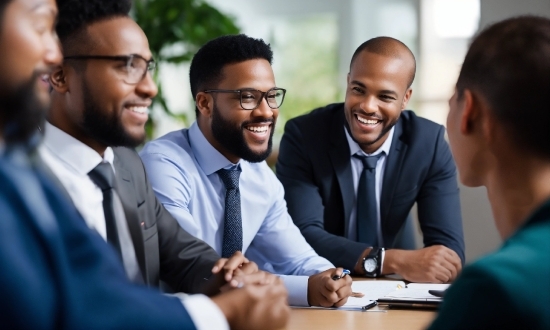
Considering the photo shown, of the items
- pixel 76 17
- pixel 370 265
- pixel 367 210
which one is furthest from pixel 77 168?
pixel 367 210

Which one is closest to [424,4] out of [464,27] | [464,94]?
[464,27]

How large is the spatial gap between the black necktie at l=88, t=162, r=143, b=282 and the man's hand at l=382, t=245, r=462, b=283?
1119mm

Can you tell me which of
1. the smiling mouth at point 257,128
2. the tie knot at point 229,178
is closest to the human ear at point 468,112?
the tie knot at point 229,178

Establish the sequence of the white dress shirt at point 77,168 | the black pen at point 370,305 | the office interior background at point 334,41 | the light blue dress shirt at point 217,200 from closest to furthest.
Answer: the white dress shirt at point 77,168, the black pen at point 370,305, the light blue dress shirt at point 217,200, the office interior background at point 334,41

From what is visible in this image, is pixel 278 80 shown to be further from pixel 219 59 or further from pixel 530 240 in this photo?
pixel 530 240

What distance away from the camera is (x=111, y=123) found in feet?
6.11

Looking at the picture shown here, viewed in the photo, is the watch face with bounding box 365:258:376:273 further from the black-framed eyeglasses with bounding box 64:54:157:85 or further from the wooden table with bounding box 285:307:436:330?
the black-framed eyeglasses with bounding box 64:54:157:85

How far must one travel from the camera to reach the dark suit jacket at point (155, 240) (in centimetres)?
183

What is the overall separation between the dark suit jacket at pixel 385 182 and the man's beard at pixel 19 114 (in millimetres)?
2088

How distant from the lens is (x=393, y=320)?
187 cm

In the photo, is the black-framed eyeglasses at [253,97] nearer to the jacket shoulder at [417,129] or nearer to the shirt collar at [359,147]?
the shirt collar at [359,147]

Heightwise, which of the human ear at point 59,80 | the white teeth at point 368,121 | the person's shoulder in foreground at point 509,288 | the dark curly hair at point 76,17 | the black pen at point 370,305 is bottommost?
the black pen at point 370,305

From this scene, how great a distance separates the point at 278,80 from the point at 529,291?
734cm

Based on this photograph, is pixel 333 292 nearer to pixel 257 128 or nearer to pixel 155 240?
pixel 155 240
